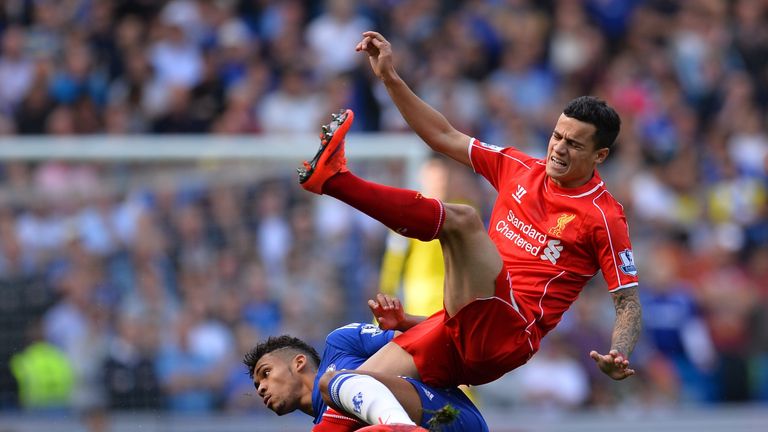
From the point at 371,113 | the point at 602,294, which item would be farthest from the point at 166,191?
the point at 602,294

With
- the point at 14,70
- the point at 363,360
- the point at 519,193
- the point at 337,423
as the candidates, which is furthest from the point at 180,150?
the point at 337,423

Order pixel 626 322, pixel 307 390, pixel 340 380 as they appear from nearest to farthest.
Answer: pixel 340 380, pixel 626 322, pixel 307 390

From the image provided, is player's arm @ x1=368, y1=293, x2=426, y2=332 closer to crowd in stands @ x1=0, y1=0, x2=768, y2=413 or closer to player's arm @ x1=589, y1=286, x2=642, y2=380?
player's arm @ x1=589, y1=286, x2=642, y2=380

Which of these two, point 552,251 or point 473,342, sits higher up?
point 552,251

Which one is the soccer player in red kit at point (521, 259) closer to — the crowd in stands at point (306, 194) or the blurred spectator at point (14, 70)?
the crowd in stands at point (306, 194)

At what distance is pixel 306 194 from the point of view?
11.3 m

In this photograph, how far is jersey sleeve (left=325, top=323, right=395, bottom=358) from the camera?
700cm

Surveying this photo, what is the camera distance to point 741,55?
14734 mm

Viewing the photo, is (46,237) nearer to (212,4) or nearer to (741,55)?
(212,4)

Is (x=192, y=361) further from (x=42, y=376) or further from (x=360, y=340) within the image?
(x=360, y=340)

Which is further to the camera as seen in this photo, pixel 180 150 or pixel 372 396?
pixel 180 150

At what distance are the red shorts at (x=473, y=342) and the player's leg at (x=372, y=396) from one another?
0.77ft

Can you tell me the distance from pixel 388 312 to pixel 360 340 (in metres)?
0.42

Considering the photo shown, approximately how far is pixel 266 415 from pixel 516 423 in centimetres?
206
